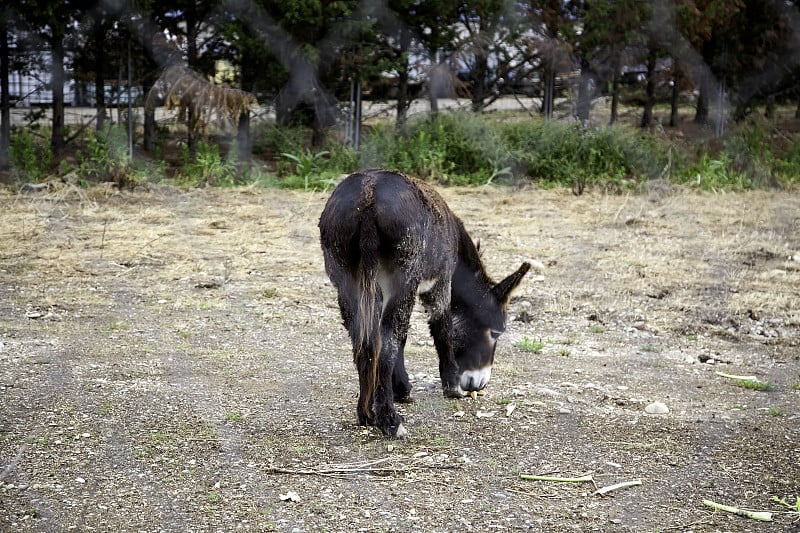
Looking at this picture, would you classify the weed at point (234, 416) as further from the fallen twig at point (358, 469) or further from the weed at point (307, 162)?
the weed at point (307, 162)

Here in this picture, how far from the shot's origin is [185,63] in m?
9.20

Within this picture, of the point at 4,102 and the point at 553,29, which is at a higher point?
the point at 553,29

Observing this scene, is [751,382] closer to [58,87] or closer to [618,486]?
[618,486]

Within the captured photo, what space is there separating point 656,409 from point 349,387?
144cm

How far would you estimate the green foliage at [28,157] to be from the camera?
9.16m

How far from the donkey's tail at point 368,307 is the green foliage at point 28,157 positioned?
21.6ft

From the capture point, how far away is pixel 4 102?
9062 mm

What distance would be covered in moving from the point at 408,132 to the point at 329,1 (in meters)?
1.91

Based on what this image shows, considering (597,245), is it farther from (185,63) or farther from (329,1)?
(185,63)

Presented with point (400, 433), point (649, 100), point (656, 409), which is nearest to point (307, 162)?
point (649, 100)

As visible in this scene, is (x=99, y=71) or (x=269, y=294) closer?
(x=269, y=294)

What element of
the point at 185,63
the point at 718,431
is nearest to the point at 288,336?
the point at 718,431

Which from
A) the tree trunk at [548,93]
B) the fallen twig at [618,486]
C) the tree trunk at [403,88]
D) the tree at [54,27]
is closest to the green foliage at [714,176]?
the tree trunk at [548,93]

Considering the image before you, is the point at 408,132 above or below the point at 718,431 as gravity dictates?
above
